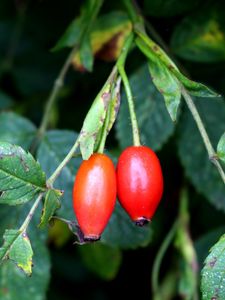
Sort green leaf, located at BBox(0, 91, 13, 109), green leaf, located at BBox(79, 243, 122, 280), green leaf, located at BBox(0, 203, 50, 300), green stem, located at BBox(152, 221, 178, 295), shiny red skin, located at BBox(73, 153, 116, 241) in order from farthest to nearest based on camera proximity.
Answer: green leaf, located at BBox(0, 91, 13, 109) → green leaf, located at BBox(79, 243, 122, 280) → green stem, located at BBox(152, 221, 178, 295) → green leaf, located at BBox(0, 203, 50, 300) → shiny red skin, located at BBox(73, 153, 116, 241)

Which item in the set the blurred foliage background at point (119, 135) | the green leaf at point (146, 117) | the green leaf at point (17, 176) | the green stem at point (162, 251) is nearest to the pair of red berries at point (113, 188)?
the green leaf at point (17, 176)

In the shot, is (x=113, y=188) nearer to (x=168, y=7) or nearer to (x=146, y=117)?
(x=146, y=117)

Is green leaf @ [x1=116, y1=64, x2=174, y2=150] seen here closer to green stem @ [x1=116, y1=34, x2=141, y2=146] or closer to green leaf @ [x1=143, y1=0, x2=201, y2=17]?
green leaf @ [x1=143, y1=0, x2=201, y2=17]

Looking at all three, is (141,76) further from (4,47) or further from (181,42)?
(4,47)

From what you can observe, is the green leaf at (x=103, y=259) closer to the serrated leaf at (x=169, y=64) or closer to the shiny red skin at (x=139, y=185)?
the serrated leaf at (x=169, y=64)

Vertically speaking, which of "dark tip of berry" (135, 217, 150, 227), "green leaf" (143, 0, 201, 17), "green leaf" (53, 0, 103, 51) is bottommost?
"dark tip of berry" (135, 217, 150, 227)

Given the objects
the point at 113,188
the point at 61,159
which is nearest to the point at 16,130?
the point at 61,159

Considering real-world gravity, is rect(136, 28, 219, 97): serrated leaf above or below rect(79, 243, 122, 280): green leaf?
above

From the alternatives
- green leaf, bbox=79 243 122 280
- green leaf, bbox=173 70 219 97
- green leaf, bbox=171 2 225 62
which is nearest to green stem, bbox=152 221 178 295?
green leaf, bbox=79 243 122 280
